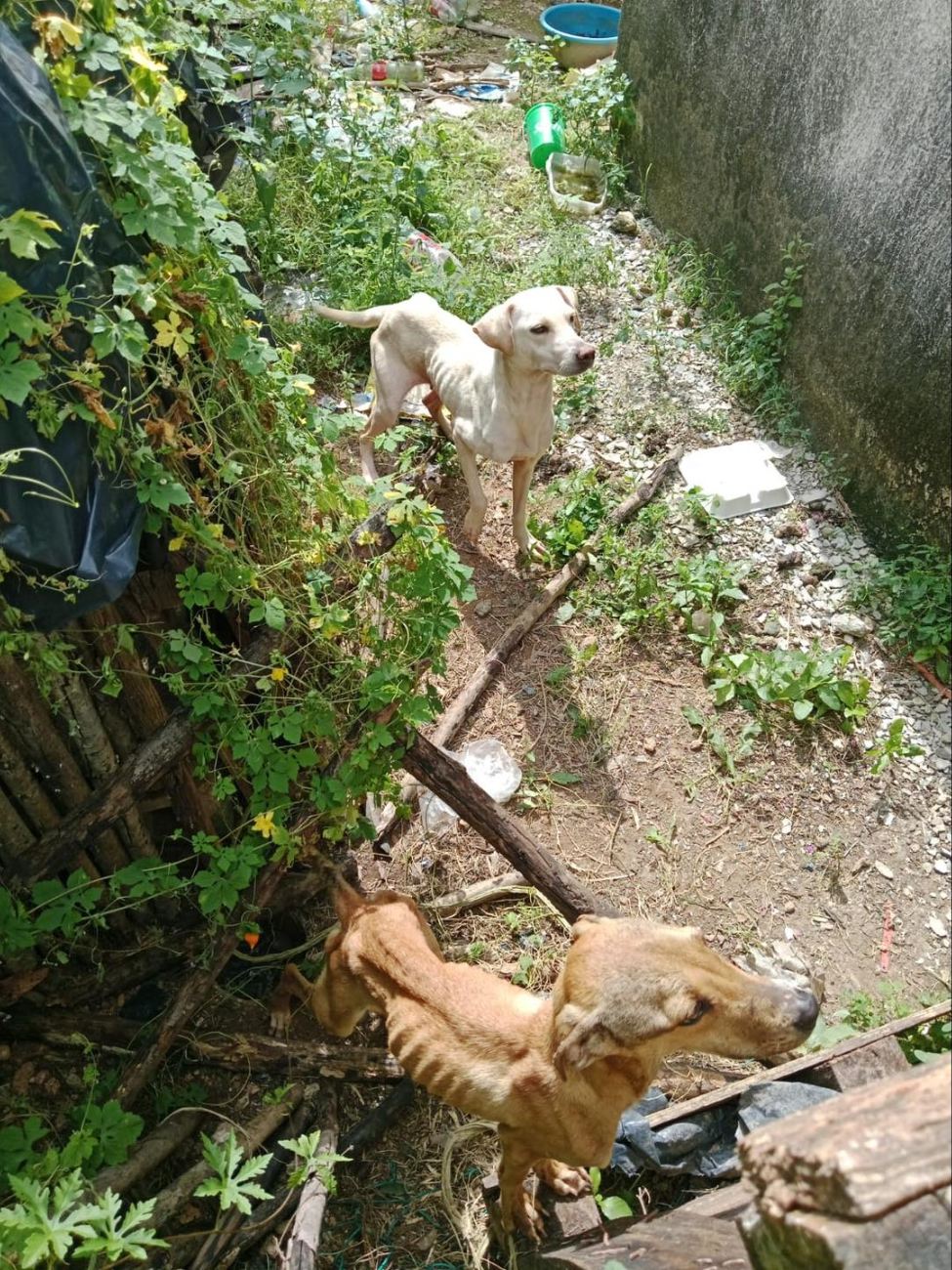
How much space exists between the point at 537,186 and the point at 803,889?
21.7ft

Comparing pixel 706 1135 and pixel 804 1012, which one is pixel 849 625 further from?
pixel 706 1135

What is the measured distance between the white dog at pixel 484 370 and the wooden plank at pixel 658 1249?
12.1ft

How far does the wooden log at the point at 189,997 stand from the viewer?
3537 millimetres

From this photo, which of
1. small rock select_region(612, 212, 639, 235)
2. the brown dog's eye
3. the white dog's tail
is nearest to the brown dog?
the brown dog's eye

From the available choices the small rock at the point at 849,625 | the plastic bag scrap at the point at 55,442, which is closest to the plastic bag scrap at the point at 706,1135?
the plastic bag scrap at the point at 55,442

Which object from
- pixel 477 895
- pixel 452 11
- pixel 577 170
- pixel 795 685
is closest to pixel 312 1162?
pixel 477 895

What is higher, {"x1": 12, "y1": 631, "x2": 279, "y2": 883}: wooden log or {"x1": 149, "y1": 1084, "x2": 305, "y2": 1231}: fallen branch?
{"x1": 12, "y1": 631, "x2": 279, "y2": 883}: wooden log

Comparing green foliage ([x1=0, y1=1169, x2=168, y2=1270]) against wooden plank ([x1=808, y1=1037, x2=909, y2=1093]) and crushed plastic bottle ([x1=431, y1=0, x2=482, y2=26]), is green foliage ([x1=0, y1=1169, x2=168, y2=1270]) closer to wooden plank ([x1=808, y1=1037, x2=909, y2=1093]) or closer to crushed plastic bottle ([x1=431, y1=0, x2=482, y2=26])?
wooden plank ([x1=808, y1=1037, x2=909, y2=1093])

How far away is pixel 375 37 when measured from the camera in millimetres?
9609

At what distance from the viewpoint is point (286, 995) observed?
3.96m

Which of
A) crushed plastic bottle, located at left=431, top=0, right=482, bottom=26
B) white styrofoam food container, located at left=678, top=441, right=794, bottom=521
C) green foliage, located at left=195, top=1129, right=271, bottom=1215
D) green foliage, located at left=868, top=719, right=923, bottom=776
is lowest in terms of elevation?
green foliage, located at left=868, top=719, right=923, bottom=776

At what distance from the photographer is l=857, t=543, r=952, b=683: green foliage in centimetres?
508

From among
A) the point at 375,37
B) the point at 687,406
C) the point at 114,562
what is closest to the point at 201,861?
the point at 114,562

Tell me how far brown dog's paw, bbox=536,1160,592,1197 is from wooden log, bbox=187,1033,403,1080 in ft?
2.09
